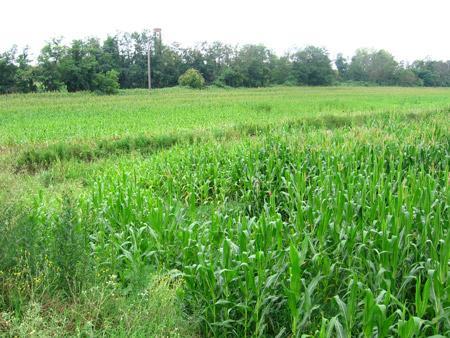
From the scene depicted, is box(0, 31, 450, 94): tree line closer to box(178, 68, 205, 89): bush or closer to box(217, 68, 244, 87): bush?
box(217, 68, 244, 87): bush

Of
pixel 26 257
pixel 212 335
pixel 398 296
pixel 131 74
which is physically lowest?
pixel 212 335

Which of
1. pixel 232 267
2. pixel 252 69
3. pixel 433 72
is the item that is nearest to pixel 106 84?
pixel 252 69

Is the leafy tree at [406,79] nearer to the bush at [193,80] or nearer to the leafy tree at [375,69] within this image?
the leafy tree at [375,69]

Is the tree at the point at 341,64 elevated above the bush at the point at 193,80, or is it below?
above

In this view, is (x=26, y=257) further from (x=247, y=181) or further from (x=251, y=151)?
(x=251, y=151)

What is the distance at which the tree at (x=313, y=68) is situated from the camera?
61875mm

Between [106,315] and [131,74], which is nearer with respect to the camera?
[106,315]

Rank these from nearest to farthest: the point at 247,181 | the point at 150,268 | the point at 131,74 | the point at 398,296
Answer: the point at 398,296 < the point at 150,268 < the point at 247,181 < the point at 131,74

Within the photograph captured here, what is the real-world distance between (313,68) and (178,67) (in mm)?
20535

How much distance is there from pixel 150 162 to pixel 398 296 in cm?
666

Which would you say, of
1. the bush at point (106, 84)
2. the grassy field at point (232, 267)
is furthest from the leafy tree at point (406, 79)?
the grassy field at point (232, 267)

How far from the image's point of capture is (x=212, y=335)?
13.2ft

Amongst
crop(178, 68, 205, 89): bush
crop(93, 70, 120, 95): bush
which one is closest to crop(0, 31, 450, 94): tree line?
crop(93, 70, 120, 95): bush

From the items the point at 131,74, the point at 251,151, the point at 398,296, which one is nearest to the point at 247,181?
the point at 251,151
